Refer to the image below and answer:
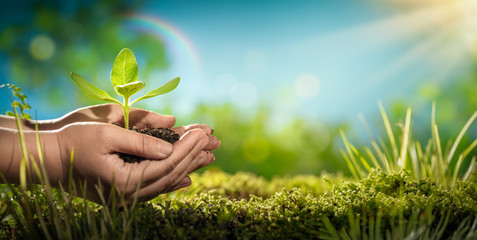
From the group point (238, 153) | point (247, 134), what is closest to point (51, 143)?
point (238, 153)

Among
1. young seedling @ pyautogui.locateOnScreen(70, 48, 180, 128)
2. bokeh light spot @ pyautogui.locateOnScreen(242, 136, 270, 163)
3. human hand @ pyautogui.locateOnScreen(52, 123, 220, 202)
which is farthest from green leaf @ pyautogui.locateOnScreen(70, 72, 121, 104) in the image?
bokeh light spot @ pyautogui.locateOnScreen(242, 136, 270, 163)

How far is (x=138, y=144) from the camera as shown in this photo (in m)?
1.09

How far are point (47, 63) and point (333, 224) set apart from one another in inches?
318

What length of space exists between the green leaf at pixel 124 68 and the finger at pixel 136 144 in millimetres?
312

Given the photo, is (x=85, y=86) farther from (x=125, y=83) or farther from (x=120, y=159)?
(x=120, y=159)

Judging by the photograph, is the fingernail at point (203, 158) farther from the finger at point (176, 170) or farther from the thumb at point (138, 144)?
the thumb at point (138, 144)

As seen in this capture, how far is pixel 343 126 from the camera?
5301 millimetres

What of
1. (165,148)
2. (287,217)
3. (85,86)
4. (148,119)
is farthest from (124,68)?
(287,217)

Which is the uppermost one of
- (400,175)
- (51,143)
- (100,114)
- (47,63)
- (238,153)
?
(47,63)

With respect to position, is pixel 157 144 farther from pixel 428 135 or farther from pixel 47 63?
pixel 47 63

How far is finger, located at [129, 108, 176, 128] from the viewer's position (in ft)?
5.02

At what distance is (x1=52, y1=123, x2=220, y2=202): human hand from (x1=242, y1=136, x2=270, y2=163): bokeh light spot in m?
3.90

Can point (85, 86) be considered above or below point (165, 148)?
above

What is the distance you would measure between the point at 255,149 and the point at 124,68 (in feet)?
13.1
